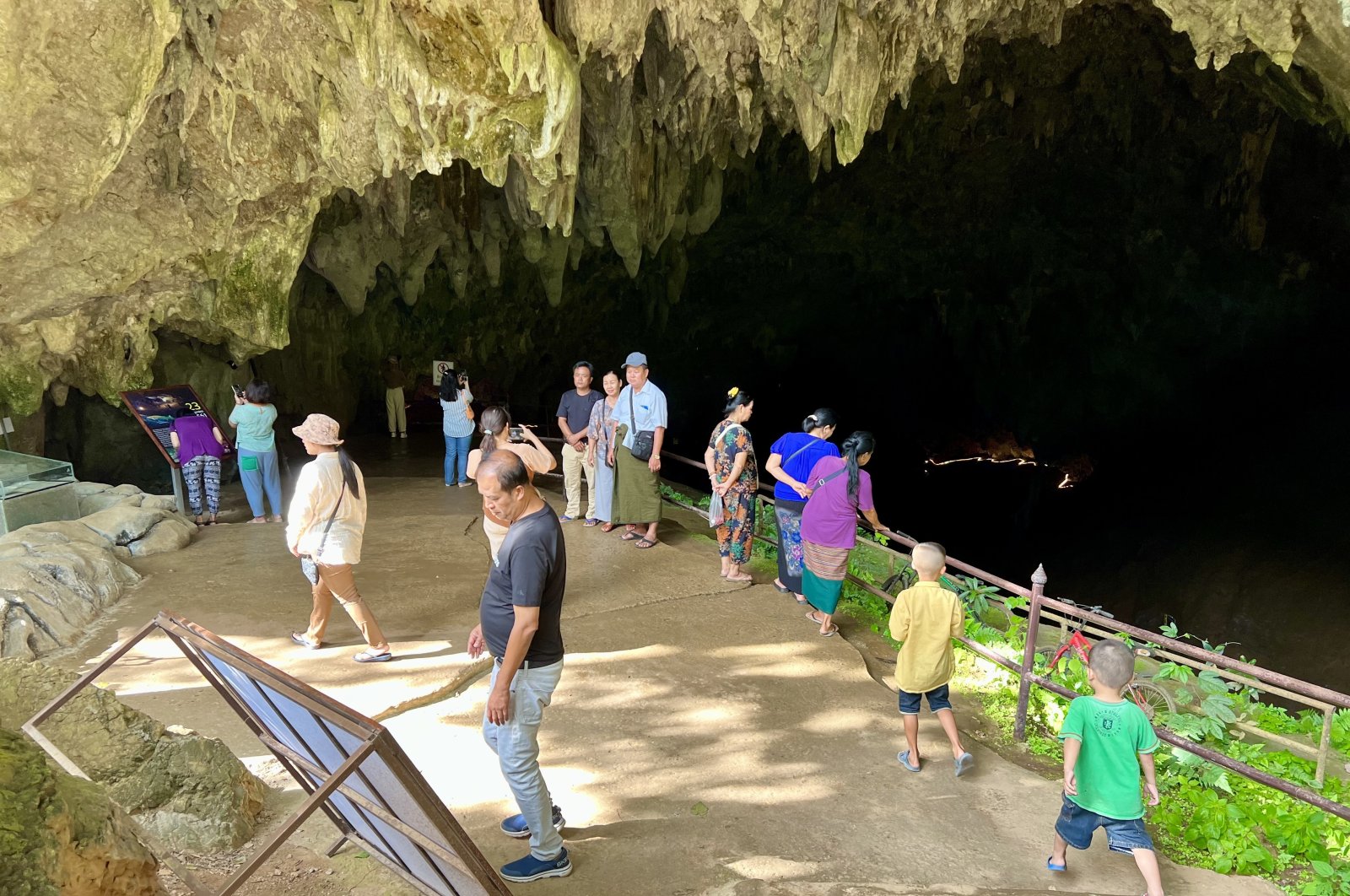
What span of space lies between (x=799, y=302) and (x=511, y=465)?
18.5 meters

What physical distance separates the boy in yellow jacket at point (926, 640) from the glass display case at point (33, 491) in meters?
6.64

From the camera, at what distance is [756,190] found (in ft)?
55.9

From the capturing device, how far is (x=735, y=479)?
20.7ft

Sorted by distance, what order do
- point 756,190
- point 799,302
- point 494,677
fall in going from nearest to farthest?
1. point 494,677
2. point 756,190
3. point 799,302

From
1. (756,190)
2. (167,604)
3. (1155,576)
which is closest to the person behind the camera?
(167,604)

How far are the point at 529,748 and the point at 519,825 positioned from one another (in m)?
0.55

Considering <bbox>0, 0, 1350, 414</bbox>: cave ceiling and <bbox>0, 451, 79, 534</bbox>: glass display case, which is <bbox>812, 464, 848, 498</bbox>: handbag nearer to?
<bbox>0, 0, 1350, 414</bbox>: cave ceiling

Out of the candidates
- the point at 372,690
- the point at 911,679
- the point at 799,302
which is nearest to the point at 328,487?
the point at 372,690

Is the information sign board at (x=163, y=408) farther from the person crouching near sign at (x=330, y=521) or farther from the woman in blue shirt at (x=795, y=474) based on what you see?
the woman in blue shirt at (x=795, y=474)

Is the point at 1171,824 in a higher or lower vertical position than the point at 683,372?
lower

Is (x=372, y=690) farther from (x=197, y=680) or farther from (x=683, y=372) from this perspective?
(x=683, y=372)

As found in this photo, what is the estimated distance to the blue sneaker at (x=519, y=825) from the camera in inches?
135

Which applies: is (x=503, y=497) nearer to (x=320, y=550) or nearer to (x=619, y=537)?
(x=320, y=550)

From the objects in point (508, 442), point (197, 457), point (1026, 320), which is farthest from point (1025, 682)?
point (1026, 320)
